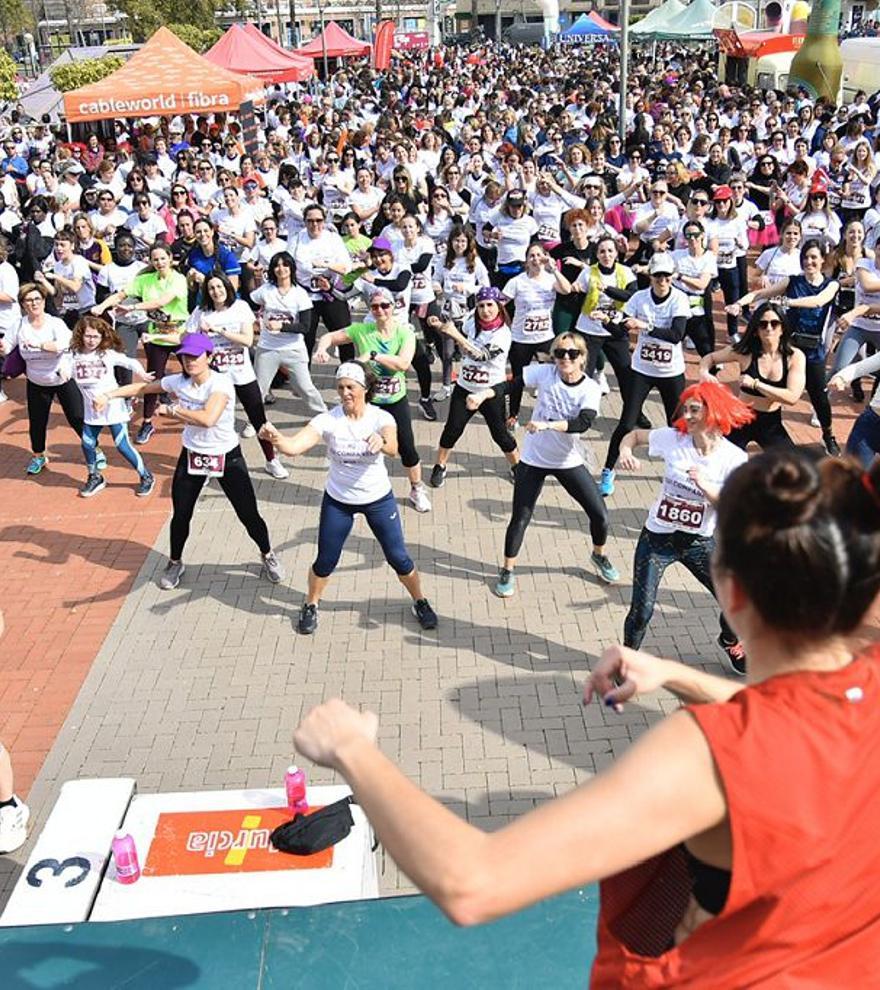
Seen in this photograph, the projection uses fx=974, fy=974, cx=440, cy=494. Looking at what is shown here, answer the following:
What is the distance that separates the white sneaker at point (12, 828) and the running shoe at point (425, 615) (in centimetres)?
261

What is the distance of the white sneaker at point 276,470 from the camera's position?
866cm

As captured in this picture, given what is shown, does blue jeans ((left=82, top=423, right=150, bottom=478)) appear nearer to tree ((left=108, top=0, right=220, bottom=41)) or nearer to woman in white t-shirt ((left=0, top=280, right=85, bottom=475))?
woman in white t-shirt ((left=0, top=280, right=85, bottom=475))

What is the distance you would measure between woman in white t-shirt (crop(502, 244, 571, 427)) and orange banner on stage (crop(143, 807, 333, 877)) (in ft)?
17.7

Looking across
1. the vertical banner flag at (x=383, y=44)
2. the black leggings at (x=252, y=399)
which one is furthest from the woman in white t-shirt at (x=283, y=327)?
the vertical banner flag at (x=383, y=44)

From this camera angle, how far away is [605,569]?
266 inches

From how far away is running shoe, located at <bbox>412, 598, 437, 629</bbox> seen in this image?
6.29m

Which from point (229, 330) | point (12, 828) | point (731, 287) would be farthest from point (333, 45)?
point (12, 828)

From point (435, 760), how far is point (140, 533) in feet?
12.7

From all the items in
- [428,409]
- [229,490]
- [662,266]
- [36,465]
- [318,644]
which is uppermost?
[662,266]

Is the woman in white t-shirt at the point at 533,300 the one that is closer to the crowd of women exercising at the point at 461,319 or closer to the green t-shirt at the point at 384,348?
the crowd of women exercising at the point at 461,319

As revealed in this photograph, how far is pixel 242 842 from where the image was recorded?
12.8 feet

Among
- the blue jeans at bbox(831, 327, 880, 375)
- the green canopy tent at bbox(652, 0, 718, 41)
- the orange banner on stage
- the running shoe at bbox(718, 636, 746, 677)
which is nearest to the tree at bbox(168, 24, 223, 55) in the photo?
the green canopy tent at bbox(652, 0, 718, 41)

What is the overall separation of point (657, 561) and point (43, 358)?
554 cm

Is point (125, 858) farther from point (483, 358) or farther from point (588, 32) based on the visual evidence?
point (588, 32)
